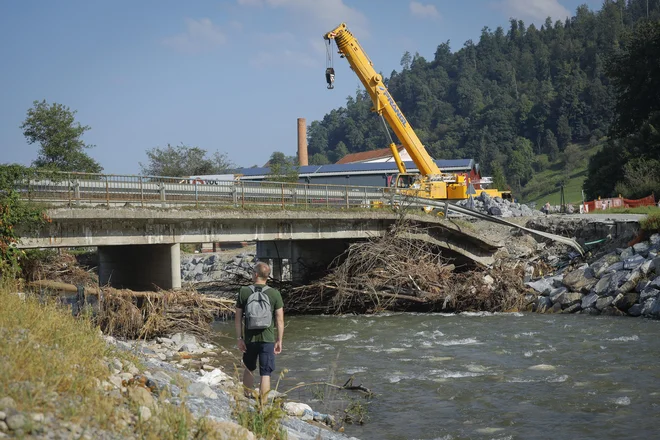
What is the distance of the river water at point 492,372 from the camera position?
1036 cm

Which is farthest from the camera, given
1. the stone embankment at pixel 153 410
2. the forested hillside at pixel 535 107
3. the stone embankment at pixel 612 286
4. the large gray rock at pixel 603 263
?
the forested hillside at pixel 535 107

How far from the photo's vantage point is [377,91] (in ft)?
110

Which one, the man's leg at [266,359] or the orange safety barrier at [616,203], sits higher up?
the orange safety barrier at [616,203]

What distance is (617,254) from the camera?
24.6 meters

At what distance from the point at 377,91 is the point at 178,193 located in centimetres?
1493

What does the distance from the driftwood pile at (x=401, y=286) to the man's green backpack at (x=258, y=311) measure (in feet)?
47.5

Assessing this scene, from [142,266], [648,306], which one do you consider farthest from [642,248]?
[142,266]

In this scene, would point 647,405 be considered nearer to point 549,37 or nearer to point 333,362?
point 333,362

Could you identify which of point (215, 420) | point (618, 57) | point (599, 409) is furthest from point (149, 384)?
point (618, 57)

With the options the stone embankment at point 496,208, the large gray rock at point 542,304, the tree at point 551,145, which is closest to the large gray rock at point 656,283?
the large gray rock at point 542,304

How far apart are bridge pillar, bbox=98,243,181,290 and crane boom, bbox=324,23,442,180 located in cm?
1429

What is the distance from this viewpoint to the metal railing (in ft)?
58.5

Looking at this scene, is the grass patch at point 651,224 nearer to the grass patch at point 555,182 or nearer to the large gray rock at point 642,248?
the large gray rock at point 642,248

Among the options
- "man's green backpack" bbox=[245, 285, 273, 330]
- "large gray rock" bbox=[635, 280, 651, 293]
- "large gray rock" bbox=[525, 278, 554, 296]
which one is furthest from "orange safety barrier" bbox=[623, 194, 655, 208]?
"man's green backpack" bbox=[245, 285, 273, 330]
